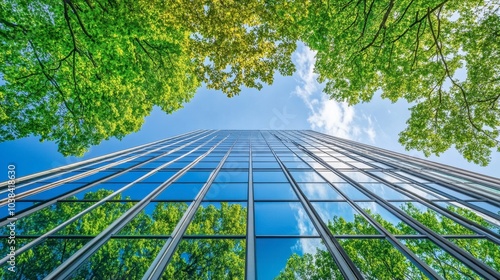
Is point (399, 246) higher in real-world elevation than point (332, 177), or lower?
lower

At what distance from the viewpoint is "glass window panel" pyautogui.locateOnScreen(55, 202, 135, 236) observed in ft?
15.1

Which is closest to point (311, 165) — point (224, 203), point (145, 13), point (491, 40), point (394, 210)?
point (394, 210)

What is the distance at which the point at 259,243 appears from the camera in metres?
4.50

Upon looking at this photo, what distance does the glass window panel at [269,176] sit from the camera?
29.1 ft

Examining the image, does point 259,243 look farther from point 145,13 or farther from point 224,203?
point 145,13

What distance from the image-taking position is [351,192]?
741cm

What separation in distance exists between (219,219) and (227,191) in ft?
6.76

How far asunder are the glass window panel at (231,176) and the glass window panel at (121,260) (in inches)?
172

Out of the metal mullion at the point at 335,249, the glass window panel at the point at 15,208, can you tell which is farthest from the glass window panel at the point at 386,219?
the glass window panel at the point at 15,208

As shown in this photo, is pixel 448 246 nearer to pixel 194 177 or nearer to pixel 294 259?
pixel 294 259

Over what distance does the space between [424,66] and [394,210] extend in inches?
329

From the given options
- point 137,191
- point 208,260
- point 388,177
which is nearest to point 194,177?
point 137,191

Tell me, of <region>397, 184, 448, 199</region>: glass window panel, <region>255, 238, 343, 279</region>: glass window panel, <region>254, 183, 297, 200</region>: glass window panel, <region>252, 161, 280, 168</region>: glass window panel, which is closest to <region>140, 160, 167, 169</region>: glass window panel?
<region>252, 161, 280, 168</region>: glass window panel

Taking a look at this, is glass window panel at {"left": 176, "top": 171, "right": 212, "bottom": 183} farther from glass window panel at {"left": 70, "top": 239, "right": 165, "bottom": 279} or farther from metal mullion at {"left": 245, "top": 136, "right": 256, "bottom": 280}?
glass window panel at {"left": 70, "top": 239, "right": 165, "bottom": 279}
